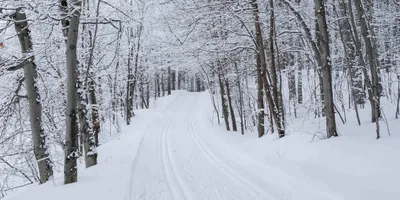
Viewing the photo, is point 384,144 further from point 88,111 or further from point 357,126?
point 88,111

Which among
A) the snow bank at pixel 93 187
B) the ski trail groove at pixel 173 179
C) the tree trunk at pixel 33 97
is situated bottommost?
the ski trail groove at pixel 173 179

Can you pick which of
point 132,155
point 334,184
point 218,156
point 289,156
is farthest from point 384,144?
point 132,155

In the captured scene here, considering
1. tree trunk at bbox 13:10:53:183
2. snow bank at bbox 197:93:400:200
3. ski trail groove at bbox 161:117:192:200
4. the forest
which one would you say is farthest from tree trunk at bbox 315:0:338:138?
tree trunk at bbox 13:10:53:183

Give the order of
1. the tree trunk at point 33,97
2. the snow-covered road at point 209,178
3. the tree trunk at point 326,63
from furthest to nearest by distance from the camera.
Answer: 1. the tree trunk at point 326,63
2. the tree trunk at point 33,97
3. the snow-covered road at point 209,178

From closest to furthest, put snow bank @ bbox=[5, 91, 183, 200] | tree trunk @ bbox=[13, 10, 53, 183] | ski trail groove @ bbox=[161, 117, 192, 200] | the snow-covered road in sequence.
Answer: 1. snow bank @ bbox=[5, 91, 183, 200]
2. the snow-covered road
3. ski trail groove @ bbox=[161, 117, 192, 200]
4. tree trunk @ bbox=[13, 10, 53, 183]

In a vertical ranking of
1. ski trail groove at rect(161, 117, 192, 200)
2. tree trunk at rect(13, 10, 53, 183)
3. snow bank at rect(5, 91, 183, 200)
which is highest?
tree trunk at rect(13, 10, 53, 183)

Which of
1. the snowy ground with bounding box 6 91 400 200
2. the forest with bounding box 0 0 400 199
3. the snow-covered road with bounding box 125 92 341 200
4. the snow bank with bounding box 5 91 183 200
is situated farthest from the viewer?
the forest with bounding box 0 0 400 199

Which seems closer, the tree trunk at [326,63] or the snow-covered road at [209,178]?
the snow-covered road at [209,178]

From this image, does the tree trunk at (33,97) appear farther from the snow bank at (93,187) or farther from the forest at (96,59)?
the snow bank at (93,187)

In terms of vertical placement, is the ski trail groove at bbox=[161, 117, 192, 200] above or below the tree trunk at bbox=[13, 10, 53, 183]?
below

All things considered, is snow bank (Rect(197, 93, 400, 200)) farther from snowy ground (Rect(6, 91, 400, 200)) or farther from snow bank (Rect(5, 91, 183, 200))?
snow bank (Rect(5, 91, 183, 200))

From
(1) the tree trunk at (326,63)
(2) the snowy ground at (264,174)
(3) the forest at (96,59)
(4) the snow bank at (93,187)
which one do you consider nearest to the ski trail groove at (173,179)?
(2) the snowy ground at (264,174)

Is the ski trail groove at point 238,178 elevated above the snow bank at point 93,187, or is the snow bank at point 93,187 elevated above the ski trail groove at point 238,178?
the snow bank at point 93,187

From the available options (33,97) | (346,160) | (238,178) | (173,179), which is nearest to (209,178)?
(238,178)
